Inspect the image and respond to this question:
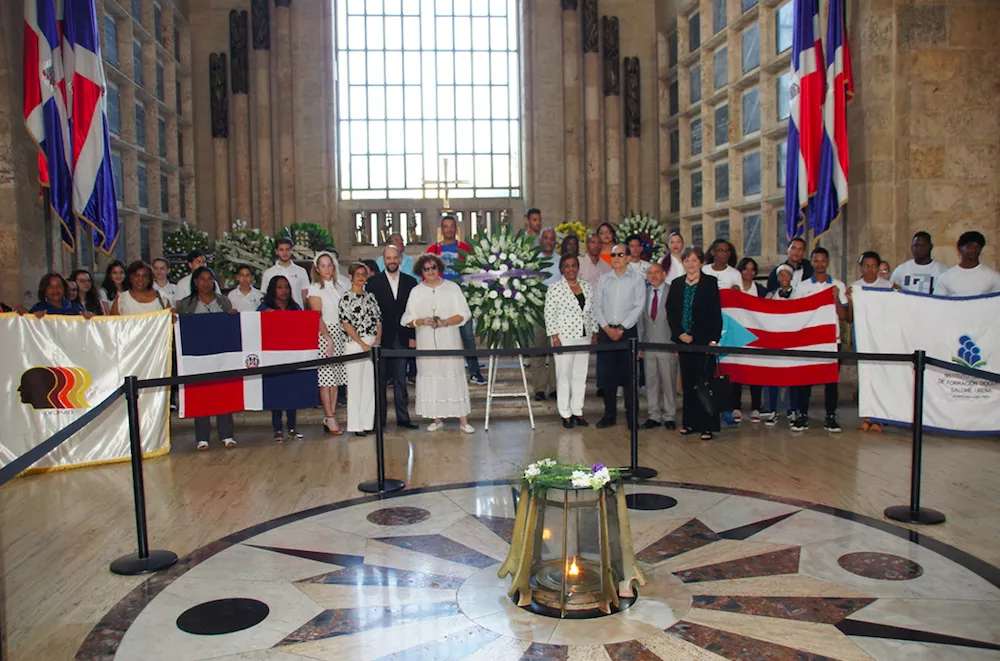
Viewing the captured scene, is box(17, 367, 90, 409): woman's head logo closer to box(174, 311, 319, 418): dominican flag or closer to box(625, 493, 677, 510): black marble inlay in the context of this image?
box(174, 311, 319, 418): dominican flag

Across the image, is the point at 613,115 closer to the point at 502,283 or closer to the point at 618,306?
the point at 502,283

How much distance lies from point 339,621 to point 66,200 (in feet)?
21.2

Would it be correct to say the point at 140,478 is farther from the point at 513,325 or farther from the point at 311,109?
the point at 311,109

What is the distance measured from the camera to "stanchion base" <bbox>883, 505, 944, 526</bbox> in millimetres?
4832

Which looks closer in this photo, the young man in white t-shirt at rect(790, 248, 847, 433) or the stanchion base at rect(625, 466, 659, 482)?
the stanchion base at rect(625, 466, 659, 482)

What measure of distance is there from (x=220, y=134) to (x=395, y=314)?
338 inches

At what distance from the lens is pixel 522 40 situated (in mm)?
16000

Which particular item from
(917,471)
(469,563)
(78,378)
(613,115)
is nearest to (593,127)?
(613,115)

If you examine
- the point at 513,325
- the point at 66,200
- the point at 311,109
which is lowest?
the point at 513,325

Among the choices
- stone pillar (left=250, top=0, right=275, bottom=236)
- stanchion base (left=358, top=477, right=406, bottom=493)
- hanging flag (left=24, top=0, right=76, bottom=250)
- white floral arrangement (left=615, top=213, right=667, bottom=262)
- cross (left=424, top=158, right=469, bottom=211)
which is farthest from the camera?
stone pillar (left=250, top=0, right=275, bottom=236)

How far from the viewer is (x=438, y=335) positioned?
7781 millimetres

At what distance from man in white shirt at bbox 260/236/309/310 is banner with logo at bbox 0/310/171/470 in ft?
5.57

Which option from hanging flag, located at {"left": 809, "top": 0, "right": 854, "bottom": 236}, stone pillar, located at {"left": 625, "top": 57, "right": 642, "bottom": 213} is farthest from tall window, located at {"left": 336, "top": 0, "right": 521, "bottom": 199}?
hanging flag, located at {"left": 809, "top": 0, "right": 854, "bottom": 236}

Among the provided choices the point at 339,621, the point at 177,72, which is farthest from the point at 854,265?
the point at 177,72
